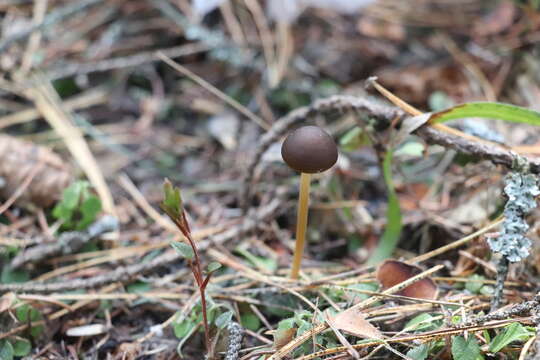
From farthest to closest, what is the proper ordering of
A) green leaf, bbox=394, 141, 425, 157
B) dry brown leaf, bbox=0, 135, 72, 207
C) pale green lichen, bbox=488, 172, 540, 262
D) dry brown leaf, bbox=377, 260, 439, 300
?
1. dry brown leaf, bbox=0, 135, 72, 207
2. green leaf, bbox=394, 141, 425, 157
3. dry brown leaf, bbox=377, 260, 439, 300
4. pale green lichen, bbox=488, 172, 540, 262

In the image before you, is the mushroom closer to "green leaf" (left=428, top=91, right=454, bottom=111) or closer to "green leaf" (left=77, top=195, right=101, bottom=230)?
"green leaf" (left=77, top=195, right=101, bottom=230)

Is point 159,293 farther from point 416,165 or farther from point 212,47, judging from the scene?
point 212,47

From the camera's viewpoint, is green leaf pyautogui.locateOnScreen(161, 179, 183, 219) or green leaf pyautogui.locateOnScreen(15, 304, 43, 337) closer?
green leaf pyautogui.locateOnScreen(161, 179, 183, 219)

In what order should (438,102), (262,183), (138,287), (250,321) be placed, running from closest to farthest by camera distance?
(250,321)
(138,287)
(262,183)
(438,102)

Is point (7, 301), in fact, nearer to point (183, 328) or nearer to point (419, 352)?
point (183, 328)

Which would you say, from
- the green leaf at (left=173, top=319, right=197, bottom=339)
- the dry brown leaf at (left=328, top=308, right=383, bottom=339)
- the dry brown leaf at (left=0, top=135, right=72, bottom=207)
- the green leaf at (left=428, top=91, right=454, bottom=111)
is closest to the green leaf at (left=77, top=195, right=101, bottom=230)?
the dry brown leaf at (left=0, top=135, right=72, bottom=207)

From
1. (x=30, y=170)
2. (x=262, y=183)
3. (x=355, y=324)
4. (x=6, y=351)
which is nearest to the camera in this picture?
(x=355, y=324)

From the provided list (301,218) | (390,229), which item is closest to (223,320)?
(301,218)
